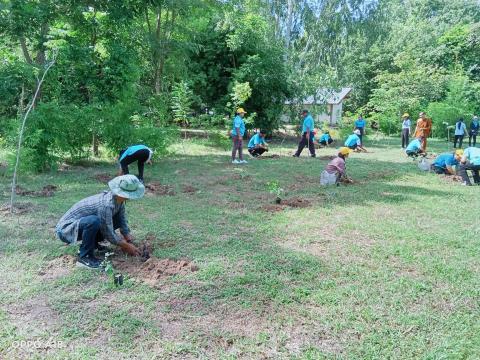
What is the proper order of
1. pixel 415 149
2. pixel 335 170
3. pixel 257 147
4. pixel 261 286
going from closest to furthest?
pixel 261 286 → pixel 335 170 → pixel 415 149 → pixel 257 147

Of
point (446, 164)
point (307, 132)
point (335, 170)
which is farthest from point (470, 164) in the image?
point (307, 132)

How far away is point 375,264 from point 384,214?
227 cm

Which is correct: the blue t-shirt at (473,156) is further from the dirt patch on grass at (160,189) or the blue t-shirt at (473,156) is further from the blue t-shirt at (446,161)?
the dirt patch on grass at (160,189)

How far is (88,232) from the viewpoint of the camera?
4.29 meters

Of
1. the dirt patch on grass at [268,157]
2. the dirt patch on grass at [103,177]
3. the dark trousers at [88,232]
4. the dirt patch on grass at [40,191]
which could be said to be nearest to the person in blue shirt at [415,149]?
the dirt patch on grass at [268,157]

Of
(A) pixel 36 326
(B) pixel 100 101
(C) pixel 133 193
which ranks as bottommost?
(A) pixel 36 326

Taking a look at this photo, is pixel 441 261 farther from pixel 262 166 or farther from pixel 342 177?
pixel 262 166

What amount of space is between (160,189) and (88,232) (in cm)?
406

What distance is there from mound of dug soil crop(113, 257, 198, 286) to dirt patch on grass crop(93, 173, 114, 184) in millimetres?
4850

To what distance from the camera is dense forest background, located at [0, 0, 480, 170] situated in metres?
10.0

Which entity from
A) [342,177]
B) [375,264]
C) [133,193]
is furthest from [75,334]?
[342,177]

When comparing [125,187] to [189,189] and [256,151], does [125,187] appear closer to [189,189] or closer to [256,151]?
[189,189]

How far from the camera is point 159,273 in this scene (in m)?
4.25

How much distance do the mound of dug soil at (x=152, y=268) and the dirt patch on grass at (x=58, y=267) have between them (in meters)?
0.47
